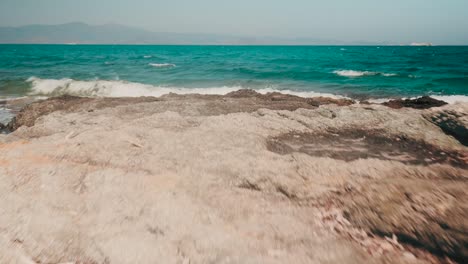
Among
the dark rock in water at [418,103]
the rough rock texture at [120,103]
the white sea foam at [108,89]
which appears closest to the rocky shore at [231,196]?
the rough rock texture at [120,103]

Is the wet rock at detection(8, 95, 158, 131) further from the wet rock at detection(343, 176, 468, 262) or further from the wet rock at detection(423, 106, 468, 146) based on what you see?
the wet rock at detection(423, 106, 468, 146)

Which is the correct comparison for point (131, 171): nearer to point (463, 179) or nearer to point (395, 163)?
point (395, 163)

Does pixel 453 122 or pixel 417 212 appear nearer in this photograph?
pixel 417 212

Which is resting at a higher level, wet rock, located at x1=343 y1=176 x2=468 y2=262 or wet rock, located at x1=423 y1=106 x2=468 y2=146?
wet rock, located at x1=423 y1=106 x2=468 y2=146

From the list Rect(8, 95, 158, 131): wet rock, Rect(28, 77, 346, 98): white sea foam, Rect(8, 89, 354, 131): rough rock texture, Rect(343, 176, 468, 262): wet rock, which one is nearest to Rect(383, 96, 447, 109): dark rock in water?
Rect(8, 89, 354, 131): rough rock texture

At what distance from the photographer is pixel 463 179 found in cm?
366

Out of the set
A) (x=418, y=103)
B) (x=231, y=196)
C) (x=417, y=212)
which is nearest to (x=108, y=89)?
(x=418, y=103)

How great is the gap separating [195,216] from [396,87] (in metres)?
21.0

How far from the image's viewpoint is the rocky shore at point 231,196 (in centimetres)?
238

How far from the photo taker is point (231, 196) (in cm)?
309

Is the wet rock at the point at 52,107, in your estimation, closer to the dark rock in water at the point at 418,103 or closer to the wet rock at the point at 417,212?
the wet rock at the point at 417,212

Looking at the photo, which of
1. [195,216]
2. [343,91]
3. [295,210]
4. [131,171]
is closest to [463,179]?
[295,210]

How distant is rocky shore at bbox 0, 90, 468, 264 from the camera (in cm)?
238

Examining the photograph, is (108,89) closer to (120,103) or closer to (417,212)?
(120,103)
